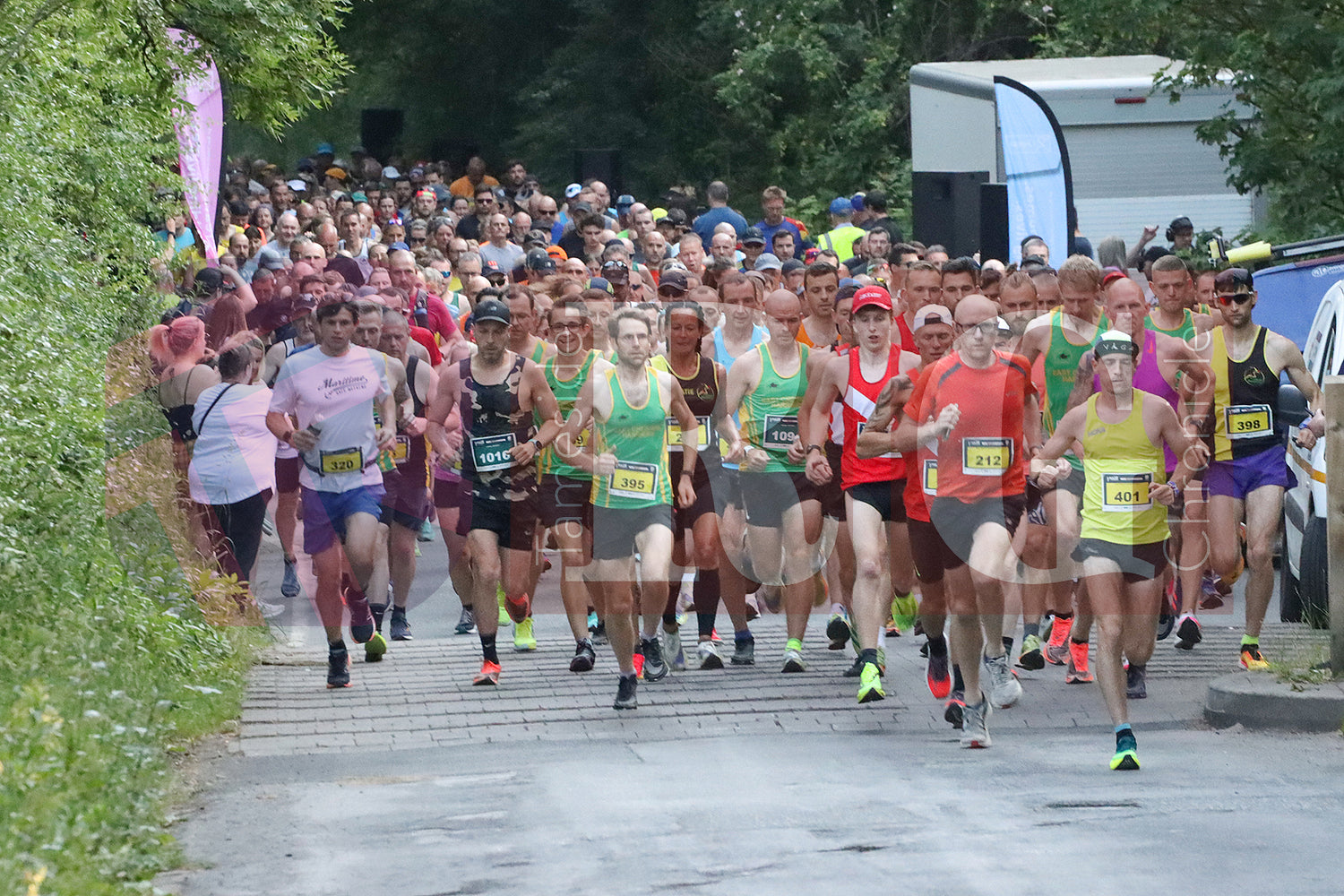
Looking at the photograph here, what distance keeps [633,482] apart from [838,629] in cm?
220

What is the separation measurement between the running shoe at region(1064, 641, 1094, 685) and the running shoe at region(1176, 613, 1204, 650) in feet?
3.40

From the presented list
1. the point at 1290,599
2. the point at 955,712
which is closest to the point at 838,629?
the point at 955,712

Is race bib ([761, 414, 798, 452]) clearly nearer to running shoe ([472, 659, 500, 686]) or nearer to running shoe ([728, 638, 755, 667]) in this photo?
running shoe ([728, 638, 755, 667])

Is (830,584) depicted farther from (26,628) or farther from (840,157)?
(840,157)

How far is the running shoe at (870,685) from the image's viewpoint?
10.2m

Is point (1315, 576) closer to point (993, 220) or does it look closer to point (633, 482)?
point (633, 482)

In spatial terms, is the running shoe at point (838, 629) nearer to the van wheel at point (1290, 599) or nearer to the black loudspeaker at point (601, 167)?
the van wheel at point (1290, 599)

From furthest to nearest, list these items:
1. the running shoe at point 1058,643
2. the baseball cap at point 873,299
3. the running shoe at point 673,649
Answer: the running shoe at point 1058,643 < the running shoe at point 673,649 < the baseball cap at point 873,299

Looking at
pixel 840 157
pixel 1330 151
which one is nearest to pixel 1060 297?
pixel 1330 151

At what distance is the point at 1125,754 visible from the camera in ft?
28.1

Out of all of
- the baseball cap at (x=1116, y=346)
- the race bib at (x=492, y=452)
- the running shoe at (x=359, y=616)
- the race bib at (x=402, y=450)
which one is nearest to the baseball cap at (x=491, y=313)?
the race bib at (x=492, y=452)

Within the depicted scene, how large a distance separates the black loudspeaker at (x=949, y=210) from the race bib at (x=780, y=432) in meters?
8.50

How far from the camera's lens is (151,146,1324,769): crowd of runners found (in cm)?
954

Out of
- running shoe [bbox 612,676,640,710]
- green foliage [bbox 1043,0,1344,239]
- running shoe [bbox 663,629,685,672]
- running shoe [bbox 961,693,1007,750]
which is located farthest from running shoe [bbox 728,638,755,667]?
green foliage [bbox 1043,0,1344,239]
